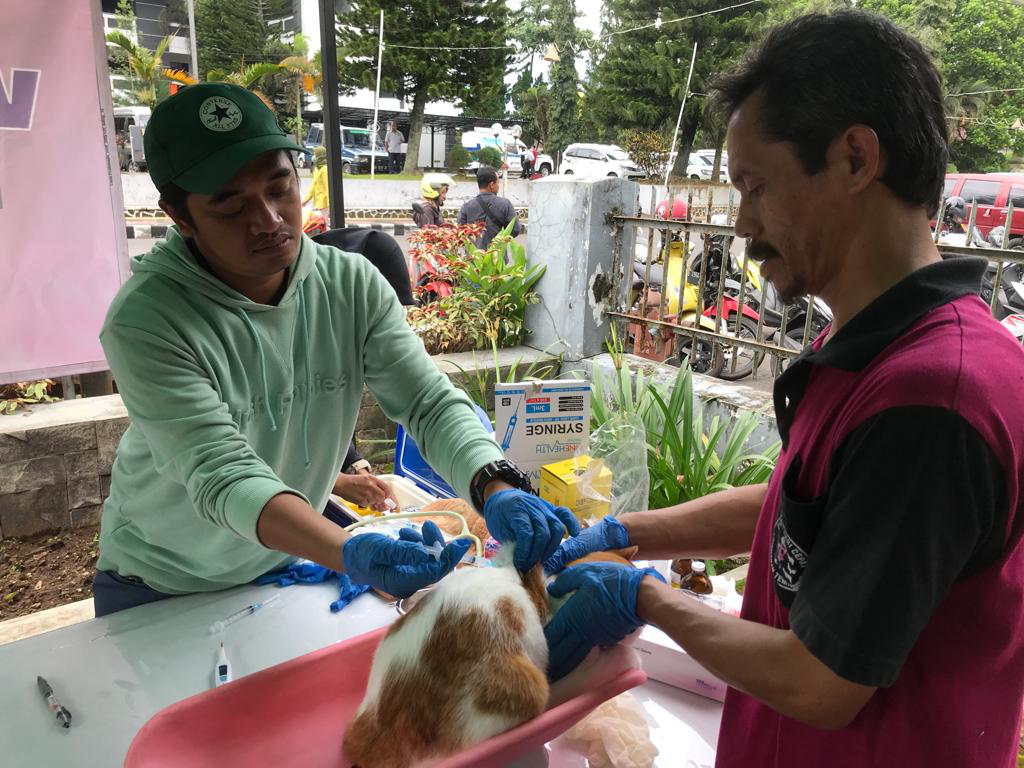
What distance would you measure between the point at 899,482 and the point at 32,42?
3603mm

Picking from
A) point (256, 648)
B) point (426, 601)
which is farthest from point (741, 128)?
point (256, 648)

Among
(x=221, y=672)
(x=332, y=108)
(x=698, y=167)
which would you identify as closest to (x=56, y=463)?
(x=332, y=108)

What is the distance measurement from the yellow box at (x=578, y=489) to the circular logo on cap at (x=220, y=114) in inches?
50.8

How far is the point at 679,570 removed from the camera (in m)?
1.74

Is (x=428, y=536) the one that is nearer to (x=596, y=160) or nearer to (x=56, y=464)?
(x=56, y=464)

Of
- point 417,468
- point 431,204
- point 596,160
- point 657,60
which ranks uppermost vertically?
point 657,60

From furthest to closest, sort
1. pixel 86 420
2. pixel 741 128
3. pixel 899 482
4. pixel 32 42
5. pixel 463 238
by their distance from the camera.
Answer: pixel 463 238
pixel 86 420
pixel 32 42
pixel 741 128
pixel 899 482

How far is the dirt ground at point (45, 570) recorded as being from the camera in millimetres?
3629

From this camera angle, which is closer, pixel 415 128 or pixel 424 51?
pixel 424 51

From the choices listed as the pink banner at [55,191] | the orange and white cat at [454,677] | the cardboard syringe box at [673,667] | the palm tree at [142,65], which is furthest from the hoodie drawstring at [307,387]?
the palm tree at [142,65]

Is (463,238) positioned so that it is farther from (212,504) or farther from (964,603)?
(964,603)

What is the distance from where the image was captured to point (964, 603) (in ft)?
2.86

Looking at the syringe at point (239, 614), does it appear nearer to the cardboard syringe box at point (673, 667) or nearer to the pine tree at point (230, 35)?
the cardboard syringe box at point (673, 667)

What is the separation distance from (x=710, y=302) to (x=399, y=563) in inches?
241
